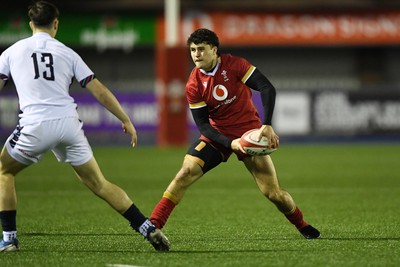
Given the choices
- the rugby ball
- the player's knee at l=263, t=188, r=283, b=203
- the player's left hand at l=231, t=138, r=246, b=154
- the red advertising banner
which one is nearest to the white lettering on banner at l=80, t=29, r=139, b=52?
the red advertising banner

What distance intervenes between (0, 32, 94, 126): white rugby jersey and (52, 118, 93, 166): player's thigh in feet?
0.27

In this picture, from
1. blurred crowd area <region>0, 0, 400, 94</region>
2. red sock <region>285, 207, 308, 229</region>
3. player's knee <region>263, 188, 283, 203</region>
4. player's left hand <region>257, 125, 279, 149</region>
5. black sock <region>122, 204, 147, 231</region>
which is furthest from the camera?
blurred crowd area <region>0, 0, 400, 94</region>

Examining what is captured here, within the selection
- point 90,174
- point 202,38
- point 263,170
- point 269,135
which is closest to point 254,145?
point 269,135

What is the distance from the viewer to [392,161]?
697 inches

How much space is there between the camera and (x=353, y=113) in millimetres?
22578

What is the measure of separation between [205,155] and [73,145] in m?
1.41

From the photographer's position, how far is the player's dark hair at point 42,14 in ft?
22.8

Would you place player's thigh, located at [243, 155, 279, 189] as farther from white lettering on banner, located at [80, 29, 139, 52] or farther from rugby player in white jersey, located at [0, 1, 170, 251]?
white lettering on banner, located at [80, 29, 139, 52]

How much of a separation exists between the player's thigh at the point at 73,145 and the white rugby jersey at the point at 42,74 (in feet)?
0.27

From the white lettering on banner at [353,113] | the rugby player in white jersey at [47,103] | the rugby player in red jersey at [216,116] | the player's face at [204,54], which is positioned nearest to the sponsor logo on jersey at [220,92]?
the rugby player in red jersey at [216,116]

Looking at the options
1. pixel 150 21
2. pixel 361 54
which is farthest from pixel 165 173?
pixel 361 54

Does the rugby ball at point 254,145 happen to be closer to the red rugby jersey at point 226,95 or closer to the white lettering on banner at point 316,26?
the red rugby jersey at point 226,95

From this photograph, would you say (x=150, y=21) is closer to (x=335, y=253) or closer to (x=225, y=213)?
(x=225, y=213)

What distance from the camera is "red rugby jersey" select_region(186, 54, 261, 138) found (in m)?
7.81
